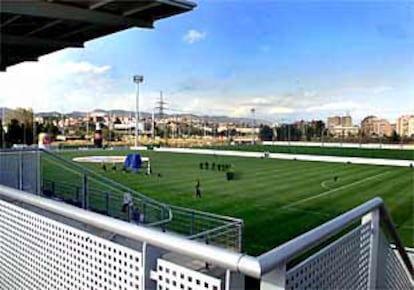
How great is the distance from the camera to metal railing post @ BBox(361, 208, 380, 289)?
224 centimetres

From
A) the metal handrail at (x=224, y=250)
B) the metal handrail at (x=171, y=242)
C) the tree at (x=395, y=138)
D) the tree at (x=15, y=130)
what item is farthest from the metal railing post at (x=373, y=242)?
the tree at (x=395, y=138)

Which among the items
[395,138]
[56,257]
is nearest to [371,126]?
[395,138]

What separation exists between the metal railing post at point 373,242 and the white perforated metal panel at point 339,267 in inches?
1.3

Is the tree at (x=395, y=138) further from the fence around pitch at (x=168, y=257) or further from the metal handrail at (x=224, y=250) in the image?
the metal handrail at (x=224, y=250)

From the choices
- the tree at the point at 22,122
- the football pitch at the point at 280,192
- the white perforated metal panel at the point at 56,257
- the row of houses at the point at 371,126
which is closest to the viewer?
the white perforated metal panel at the point at 56,257

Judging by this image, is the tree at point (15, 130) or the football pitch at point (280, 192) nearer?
the football pitch at point (280, 192)

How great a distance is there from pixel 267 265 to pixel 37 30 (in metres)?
8.46

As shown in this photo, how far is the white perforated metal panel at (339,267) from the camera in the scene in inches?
59.0

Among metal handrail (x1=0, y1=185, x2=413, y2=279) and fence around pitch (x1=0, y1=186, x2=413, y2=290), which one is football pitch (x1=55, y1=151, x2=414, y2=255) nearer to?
fence around pitch (x1=0, y1=186, x2=413, y2=290)

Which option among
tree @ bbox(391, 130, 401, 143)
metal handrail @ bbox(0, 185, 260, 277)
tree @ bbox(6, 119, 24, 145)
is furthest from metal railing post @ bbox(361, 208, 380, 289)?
tree @ bbox(391, 130, 401, 143)

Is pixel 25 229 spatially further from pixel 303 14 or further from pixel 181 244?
pixel 303 14

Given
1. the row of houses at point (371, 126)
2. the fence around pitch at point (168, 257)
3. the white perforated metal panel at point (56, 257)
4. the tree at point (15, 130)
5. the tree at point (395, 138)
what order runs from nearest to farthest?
the fence around pitch at point (168, 257)
the white perforated metal panel at point (56, 257)
the tree at point (15, 130)
the tree at point (395, 138)
the row of houses at point (371, 126)

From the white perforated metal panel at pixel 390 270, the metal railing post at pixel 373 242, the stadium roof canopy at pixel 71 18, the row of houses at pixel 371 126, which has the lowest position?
the white perforated metal panel at pixel 390 270

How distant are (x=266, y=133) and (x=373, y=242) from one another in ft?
205
